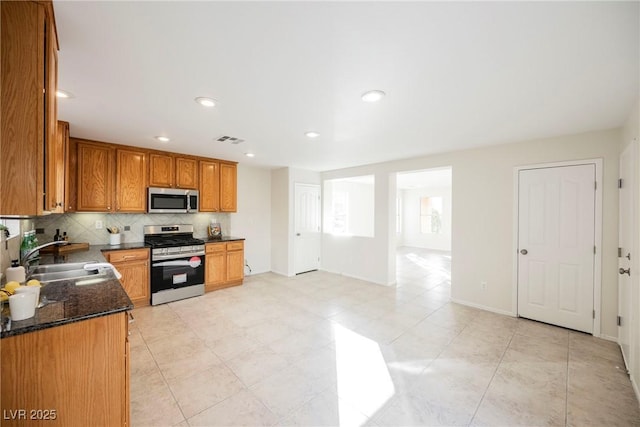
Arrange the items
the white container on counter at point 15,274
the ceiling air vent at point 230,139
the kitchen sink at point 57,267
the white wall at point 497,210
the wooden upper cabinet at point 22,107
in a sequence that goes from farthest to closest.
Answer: the ceiling air vent at point 230,139 < the white wall at point 497,210 < the kitchen sink at point 57,267 < the white container on counter at point 15,274 < the wooden upper cabinet at point 22,107

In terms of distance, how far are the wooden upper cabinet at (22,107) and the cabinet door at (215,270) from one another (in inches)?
141

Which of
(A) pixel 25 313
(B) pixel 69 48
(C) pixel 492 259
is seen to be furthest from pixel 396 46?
(C) pixel 492 259

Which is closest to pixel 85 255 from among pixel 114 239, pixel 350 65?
pixel 114 239

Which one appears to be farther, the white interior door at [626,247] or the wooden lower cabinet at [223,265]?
the wooden lower cabinet at [223,265]

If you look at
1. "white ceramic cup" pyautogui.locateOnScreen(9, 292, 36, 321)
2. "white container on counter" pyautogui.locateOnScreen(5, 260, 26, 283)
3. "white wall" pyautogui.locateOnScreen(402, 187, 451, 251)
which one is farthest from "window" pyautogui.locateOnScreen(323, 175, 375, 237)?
"white ceramic cup" pyautogui.locateOnScreen(9, 292, 36, 321)

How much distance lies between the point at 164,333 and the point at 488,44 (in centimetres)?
393

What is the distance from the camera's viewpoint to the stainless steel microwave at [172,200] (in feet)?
13.7

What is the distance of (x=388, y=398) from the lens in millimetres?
2049

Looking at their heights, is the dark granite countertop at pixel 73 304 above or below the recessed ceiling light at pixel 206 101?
below

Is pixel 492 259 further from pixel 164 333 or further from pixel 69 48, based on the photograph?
pixel 69 48

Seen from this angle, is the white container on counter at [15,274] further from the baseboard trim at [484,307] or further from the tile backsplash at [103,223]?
the baseboard trim at [484,307]

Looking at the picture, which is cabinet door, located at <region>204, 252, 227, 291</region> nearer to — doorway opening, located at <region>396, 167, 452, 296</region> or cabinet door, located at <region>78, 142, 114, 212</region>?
cabinet door, located at <region>78, 142, 114, 212</region>

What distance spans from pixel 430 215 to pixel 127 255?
9.33 m

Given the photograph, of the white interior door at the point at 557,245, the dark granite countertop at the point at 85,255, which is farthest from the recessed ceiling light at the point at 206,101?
the white interior door at the point at 557,245
